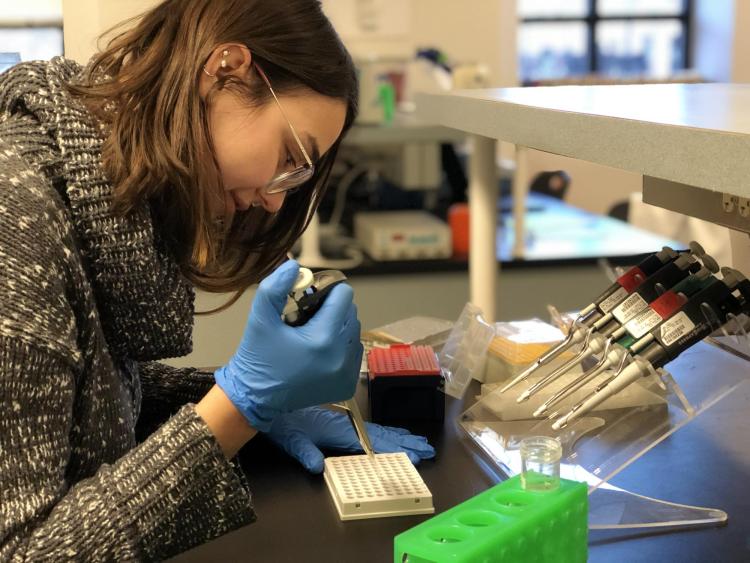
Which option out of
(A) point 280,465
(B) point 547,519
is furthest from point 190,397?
(B) point 547,519

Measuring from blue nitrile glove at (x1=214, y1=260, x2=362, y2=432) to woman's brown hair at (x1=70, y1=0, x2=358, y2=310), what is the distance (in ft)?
0.51

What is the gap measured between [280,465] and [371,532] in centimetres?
25

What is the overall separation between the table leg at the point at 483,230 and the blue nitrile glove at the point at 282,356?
0.78m

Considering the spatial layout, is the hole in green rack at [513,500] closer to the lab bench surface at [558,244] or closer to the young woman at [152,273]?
the young woman at [152,273]

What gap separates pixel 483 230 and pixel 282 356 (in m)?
0.85

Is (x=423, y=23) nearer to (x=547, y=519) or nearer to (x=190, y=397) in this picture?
(x=190, y=397)

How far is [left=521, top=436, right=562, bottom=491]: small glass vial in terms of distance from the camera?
0.94 meters

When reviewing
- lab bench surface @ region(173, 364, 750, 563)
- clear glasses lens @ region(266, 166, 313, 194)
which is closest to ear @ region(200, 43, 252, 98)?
clear glasses lens @ region(266, 166, 313, 194)

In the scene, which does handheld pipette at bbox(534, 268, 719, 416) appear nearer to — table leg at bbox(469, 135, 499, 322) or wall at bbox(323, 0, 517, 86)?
table leg at bbox(469, 135, 499, 322)

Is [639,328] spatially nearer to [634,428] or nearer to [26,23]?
[634,428]

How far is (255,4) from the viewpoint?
3.89 feet

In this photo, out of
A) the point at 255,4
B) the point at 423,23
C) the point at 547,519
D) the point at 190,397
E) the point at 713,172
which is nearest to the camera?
the point at 713,172

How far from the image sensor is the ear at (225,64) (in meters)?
1.16

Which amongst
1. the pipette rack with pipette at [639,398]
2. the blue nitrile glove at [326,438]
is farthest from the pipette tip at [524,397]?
the blue nitrile glove at [326,438]
